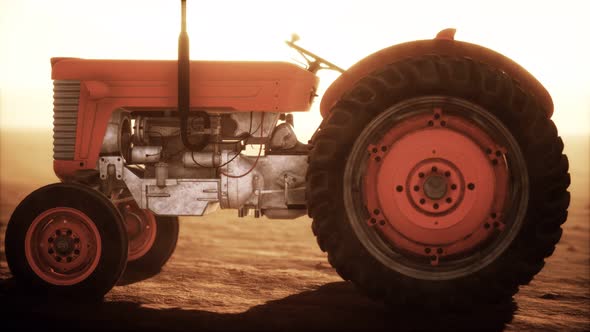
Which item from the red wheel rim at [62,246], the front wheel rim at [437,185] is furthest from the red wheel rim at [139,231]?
the front wheel rim at [437,185]

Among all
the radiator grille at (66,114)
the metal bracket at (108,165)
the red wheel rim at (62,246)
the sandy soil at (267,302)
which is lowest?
the sandy soil at (267,302)

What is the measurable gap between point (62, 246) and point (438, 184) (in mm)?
2500

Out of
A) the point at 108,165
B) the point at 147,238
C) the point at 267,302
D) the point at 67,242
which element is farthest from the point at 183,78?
the point at 147,238

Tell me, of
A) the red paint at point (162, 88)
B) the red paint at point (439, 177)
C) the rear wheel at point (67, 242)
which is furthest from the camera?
the red paint at point (162, 88)

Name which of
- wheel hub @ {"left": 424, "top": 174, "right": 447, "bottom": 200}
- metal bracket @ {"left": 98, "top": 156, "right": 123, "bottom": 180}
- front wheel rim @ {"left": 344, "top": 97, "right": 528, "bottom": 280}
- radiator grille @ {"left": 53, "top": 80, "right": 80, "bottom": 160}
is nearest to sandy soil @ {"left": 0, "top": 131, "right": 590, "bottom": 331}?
front wheel rim @ {"left": 344, "top": 97, "right": 528, "bottom": 280}

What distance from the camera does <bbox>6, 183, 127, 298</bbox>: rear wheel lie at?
4.21 metres

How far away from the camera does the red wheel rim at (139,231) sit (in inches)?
218

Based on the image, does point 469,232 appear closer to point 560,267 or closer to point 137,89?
point 137,89

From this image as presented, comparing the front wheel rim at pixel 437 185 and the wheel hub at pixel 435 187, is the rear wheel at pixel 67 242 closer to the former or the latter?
the front wheel rim at pixel 437 185

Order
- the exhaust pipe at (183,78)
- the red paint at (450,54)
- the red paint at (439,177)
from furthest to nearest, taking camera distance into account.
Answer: the exhaust pipe at (183,78), the red paint at (450,54), the red paint at (439,177)

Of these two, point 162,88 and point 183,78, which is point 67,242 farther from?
point 183,78

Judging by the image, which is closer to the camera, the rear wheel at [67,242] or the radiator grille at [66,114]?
the rear wheel at [67,242]

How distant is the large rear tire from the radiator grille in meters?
1.93

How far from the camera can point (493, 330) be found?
3.72m
